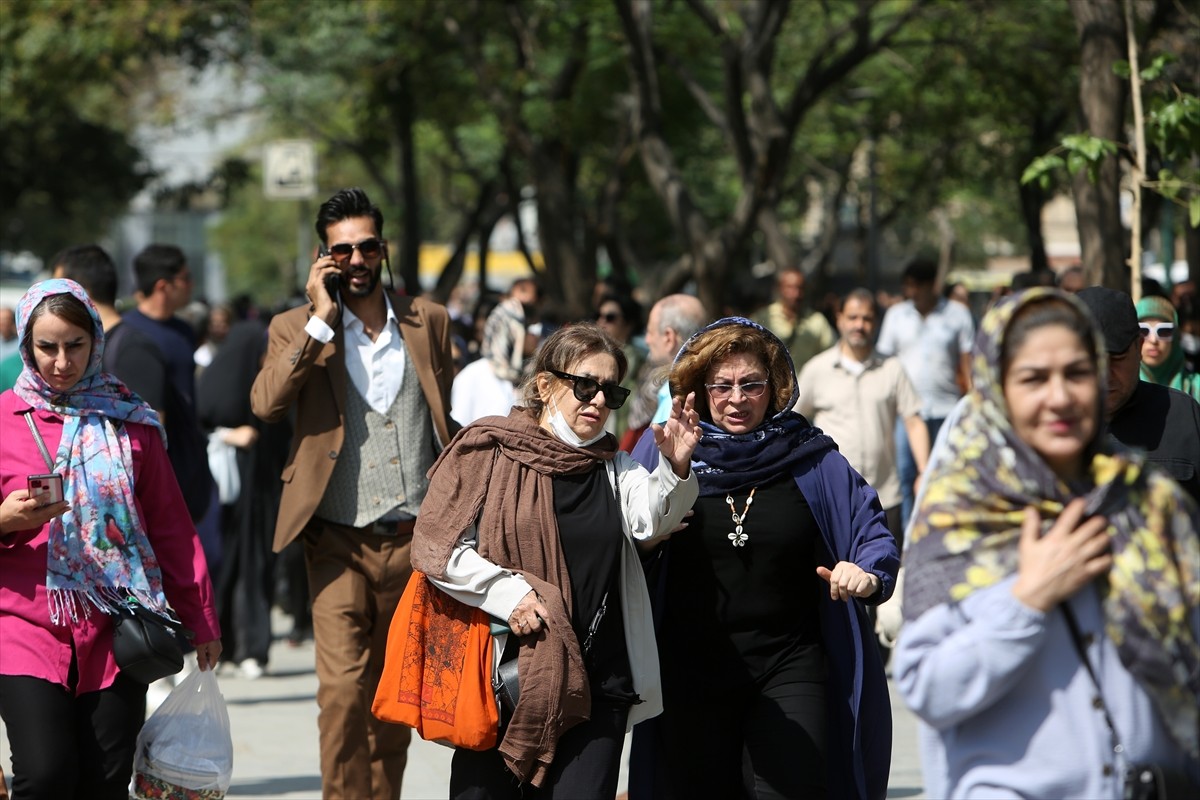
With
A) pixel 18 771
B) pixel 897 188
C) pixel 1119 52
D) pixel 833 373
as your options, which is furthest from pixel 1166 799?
pixel 897 188

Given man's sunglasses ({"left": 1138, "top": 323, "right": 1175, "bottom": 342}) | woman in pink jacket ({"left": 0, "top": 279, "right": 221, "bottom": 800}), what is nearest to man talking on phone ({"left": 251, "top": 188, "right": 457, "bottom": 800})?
woman in pink jacket ({"left": 0, "top": 279, "right": 221, "bottom": 800})

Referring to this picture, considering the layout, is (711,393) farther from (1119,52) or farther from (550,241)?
(550,241)

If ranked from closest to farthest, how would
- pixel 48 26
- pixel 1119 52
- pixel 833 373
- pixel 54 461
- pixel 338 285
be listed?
pixel 54 461
pixel 338 285
pixel 833 373
pixel 1119 52
pixel 48 26

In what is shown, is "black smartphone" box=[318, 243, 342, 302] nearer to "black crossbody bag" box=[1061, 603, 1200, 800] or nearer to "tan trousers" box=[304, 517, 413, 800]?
"tan trousers" box=[304, 517, 413, 800]

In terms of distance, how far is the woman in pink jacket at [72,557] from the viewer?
495cm

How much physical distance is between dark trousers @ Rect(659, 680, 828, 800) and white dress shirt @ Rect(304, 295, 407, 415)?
1.60m

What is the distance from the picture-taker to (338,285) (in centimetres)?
610

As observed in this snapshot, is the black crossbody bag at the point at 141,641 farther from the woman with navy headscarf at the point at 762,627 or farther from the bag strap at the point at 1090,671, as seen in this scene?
the bag strap at the point at 1090,671

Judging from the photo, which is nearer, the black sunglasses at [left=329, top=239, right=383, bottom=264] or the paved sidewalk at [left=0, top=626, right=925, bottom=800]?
the black sunglasses at [left=329, top=239, right=383, bottom=264]

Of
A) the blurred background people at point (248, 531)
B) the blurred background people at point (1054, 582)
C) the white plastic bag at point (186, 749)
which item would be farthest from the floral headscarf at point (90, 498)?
the blurred background people at point (248, 531)

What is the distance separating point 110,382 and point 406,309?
128cm

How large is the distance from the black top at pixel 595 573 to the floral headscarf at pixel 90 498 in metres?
1.32

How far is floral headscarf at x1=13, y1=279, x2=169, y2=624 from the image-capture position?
5.10 metres

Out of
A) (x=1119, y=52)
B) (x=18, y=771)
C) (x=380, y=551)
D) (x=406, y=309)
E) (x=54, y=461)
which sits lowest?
(x=18, y=771)
